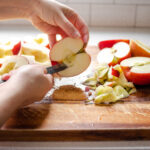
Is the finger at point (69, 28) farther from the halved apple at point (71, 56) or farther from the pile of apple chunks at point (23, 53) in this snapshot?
the pile of apple chunks at point (23, 53)

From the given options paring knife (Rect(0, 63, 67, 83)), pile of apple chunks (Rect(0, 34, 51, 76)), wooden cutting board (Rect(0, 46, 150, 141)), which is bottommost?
wooden cutting board (Rect(0, 46, 150, 141))

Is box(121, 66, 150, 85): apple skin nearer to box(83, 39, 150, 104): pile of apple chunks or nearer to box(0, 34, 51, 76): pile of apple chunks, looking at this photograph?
box(83, 39, 150, 104): pile of apple chunks

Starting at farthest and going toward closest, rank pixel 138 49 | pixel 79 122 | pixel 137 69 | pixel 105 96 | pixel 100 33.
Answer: pixel 100 33
pixel 138 49
pixel 137 69
pixel 105 96
pixel 79 122

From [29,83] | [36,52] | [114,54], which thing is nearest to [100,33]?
[114,54]

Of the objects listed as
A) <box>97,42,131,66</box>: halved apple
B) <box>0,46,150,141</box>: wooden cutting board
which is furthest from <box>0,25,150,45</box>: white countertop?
<box>0,46,150,141</box>: wooden cutting board

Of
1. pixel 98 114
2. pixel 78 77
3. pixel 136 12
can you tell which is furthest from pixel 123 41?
pixel 98 114

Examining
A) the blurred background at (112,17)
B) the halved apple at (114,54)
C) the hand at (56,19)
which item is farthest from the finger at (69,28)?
the blurred background at (112,17)

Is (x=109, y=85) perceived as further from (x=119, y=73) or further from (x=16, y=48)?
(x=16, y=48)
